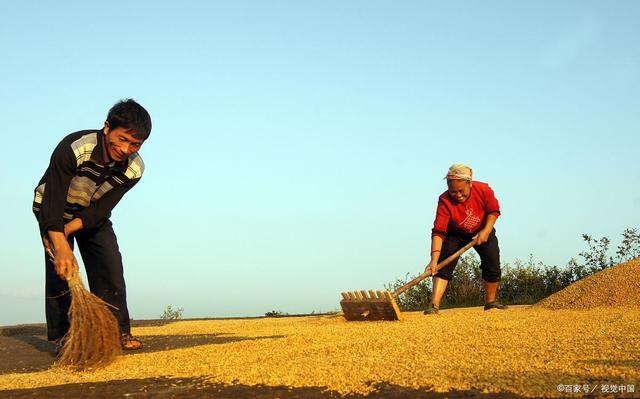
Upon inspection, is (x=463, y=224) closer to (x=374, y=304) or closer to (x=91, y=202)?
(x=374, y=304)

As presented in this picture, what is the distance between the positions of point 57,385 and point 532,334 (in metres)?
2.81

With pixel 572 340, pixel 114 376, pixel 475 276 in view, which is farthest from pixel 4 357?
pixel 475 276

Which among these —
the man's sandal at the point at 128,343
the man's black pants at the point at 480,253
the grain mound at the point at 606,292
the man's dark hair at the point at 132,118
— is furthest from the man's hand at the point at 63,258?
the grain mound at the point at 606,292

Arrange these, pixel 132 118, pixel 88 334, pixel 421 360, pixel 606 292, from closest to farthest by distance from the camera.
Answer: pixel 421 360, pixel 88 334, pixel 132 118, pixel 606 292

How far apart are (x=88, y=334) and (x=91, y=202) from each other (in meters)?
1.19

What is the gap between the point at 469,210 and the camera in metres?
7.29

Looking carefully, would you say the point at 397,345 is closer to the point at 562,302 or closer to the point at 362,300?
the point at 362,300

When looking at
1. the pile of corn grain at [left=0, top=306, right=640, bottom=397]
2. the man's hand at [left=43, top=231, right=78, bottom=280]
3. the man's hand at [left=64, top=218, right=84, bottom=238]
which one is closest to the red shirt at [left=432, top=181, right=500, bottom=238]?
the pile of corn grain at [left=0, top=306, right=640, bottom=397]

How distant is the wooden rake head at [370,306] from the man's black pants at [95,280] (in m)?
2.60

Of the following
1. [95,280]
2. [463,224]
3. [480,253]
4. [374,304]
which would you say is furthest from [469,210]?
[95,280]

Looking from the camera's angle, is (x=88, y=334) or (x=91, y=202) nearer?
(x=88, y=334)

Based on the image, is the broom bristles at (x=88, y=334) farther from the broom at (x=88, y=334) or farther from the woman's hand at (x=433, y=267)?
the woman's hand at (x=433, y=267)

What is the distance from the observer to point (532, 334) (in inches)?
178

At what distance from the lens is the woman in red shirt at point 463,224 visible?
711cm
